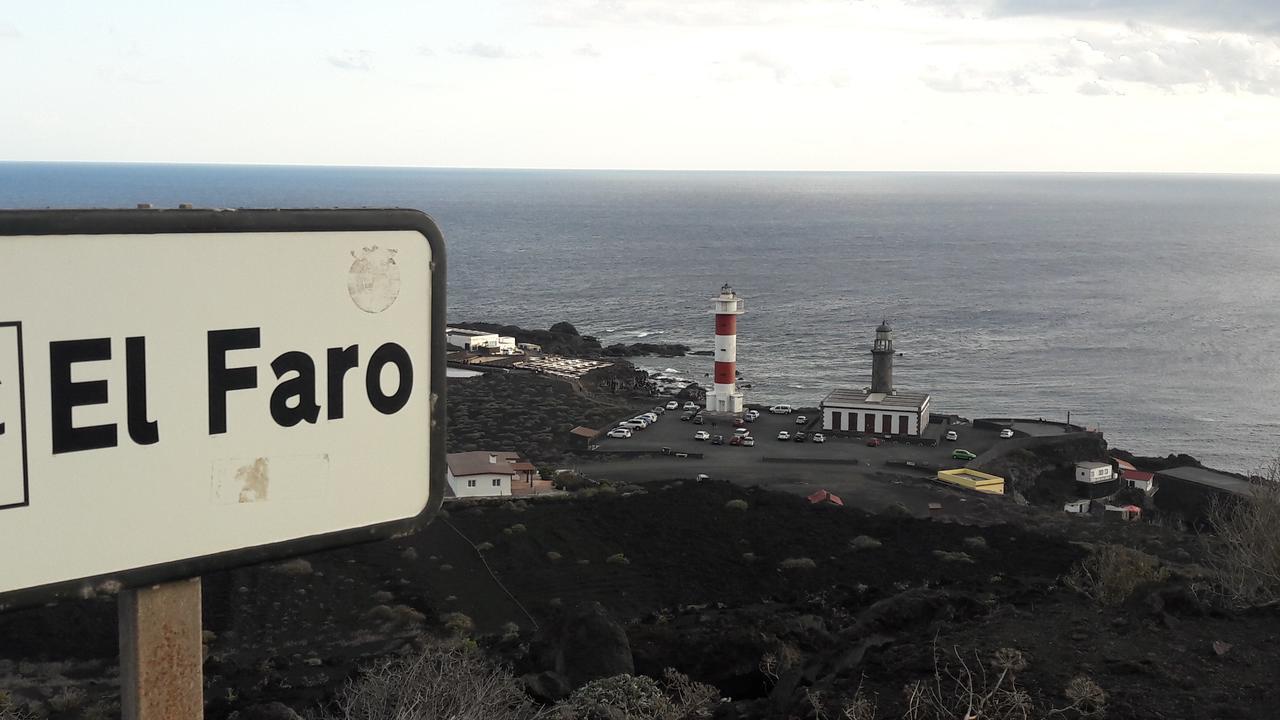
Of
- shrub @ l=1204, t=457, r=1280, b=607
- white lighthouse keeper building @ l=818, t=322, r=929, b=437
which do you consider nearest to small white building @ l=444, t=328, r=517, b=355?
white lighthouse keeper building @ l=818, t=322, r=929, b=437

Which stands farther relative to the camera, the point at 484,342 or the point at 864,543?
the point at 484,342

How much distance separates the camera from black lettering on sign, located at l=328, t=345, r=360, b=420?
1508mm

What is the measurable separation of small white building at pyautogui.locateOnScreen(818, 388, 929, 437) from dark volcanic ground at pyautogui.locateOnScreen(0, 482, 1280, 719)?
1027 cm

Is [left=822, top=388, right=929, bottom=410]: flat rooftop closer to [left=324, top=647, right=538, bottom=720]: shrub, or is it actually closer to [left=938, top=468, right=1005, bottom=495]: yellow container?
[left=938, top=468, right=1005, bottom=495]: yellow container

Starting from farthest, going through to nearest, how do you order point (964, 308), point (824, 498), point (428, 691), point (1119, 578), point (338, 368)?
point (964, 308) < point (824, 498) < point (1119, 578) < point (428, 691) < point (338, 368)

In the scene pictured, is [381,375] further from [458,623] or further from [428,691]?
[458,623]

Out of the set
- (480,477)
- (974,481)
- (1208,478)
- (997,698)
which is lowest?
(1208,478)

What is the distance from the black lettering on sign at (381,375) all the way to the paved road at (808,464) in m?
27.0

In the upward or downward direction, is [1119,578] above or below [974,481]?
above

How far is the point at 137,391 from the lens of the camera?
1354 mm

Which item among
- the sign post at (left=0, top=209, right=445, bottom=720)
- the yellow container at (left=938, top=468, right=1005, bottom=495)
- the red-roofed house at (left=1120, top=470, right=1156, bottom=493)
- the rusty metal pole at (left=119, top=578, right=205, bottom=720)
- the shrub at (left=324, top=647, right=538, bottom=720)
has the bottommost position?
the red-roofed house at (left=1120, top=470, right=1156, bottom=493)

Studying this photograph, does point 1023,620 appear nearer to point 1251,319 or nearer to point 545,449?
point 545,449

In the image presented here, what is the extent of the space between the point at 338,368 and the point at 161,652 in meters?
0.42

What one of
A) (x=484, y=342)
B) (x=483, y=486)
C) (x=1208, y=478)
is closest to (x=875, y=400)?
(x=1208, y=478)
